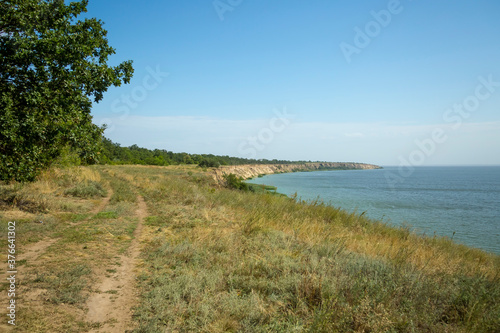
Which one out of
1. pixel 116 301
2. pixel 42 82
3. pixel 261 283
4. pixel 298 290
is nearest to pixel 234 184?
pixel 42 82

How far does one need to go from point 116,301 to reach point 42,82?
791cm

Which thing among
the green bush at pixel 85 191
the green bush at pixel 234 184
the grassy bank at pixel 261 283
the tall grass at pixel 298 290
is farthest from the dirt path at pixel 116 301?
the green bush at pixel 234 184

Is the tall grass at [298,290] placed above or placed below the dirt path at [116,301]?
above

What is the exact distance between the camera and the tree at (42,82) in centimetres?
780

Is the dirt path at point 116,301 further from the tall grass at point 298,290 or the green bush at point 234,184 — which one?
the green bush at point 234,184

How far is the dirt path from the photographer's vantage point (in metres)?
3.82

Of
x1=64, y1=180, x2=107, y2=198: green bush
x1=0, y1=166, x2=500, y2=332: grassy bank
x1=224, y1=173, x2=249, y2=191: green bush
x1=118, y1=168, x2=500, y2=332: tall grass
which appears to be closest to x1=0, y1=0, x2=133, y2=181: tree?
x1=0, y1=166, x2=500, y2=332: grassy bank

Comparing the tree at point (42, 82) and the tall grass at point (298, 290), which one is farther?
the tree at point (42, 82)

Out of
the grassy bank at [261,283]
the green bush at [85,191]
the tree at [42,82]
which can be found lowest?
the grassy bank at [261,283]

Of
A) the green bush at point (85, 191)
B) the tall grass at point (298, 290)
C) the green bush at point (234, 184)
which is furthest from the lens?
the green bush at point (234, 184)

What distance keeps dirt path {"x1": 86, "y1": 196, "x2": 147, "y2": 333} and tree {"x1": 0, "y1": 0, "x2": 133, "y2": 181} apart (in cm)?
539

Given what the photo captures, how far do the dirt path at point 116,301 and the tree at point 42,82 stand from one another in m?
5.39

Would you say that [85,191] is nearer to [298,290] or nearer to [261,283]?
[261,283]

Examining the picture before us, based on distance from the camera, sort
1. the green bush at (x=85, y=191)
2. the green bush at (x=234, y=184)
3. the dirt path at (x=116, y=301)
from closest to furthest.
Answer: the dirt path at (x=116, y=301)
the green bush at (x=85, y=191)
the green bush at (x=234, y=184)
